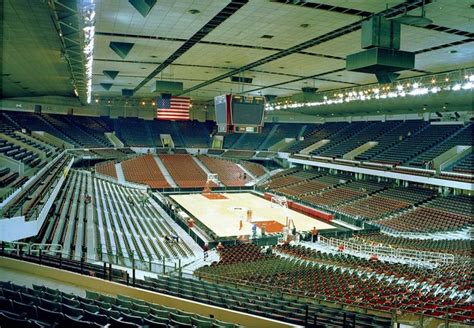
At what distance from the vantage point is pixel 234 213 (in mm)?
31688

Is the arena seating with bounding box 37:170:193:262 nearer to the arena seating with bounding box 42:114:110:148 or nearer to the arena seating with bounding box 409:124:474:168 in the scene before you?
the arena seating with bounding box 42:114:110:148

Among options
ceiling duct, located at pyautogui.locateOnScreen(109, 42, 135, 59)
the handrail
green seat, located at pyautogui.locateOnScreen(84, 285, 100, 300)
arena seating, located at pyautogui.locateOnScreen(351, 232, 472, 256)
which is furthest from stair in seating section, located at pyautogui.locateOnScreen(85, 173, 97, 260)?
arena seating, located at pyautogui.locateOnScreen(351, 232, 472, 256)

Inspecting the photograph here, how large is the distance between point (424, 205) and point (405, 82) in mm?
9034

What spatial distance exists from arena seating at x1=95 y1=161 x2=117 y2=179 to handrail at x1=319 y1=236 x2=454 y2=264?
24528 millimetres

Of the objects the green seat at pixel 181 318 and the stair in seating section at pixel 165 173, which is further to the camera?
the stair in seating section at pixel 165 173

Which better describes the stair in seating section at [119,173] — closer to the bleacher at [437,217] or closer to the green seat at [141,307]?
the bleacher at [437,217]

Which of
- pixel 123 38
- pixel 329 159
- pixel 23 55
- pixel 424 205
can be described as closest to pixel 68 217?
pixel 23 55

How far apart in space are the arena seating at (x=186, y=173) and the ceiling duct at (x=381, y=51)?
33.2m

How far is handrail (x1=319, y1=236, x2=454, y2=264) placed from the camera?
16656 millimetres

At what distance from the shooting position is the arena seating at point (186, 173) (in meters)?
43.6

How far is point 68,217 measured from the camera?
17406 millimetres

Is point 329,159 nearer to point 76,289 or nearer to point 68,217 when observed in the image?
point 68,217

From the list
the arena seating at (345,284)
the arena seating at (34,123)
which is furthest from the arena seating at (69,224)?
the arena seating at (34,123)

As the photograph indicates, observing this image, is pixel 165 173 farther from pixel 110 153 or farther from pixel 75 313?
pixel 75 313
